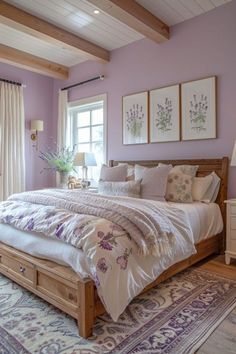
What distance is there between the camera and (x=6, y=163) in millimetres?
4449

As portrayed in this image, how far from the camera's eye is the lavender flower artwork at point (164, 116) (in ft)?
12.0

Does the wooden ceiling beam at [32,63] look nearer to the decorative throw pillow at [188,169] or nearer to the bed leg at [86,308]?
the decorative throw pillow at [188,169]

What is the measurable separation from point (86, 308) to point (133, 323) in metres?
0.38

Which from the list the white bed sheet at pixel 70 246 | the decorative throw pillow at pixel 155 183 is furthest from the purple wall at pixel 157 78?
the decorative throw pillow at pixel 155 183

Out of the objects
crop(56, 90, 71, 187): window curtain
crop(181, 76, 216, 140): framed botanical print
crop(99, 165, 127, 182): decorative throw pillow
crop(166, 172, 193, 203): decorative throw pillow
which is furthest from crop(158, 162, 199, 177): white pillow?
crop(56, 90, 71, 187): window curtain

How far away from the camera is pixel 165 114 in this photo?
3701mm

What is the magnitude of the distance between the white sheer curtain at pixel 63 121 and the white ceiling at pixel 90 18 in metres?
0.89

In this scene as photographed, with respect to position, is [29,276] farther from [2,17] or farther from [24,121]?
[24,121]

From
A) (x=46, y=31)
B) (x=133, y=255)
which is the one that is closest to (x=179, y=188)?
(x=133, y=255)

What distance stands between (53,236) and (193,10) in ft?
9.99

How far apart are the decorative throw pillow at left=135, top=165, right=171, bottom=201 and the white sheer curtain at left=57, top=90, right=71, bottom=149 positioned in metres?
2.39

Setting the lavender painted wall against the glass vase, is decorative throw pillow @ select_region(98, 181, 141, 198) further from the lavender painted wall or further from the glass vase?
the lavender painted wall

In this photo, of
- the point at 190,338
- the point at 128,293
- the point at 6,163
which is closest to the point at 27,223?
the point at 128,293

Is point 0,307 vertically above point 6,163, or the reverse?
point 6,163
